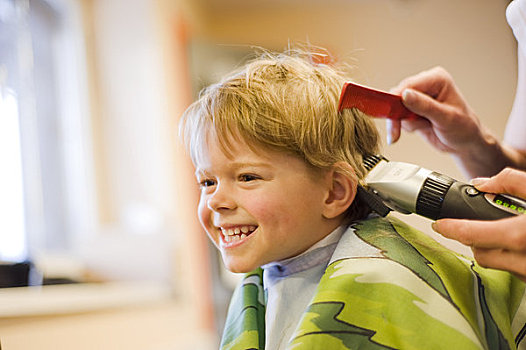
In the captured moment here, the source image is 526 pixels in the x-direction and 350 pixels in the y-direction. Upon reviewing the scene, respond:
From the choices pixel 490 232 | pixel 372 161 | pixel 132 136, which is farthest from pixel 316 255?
pixel 132 136

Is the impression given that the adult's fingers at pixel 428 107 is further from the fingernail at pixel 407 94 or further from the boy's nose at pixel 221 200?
the boy's nose at pixel 221 200

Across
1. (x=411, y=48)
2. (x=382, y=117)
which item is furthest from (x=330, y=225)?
(x=411, y=48)

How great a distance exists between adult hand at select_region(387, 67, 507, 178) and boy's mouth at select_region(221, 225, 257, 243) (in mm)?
266

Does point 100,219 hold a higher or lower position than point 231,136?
lower

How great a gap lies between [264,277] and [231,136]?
0.22m

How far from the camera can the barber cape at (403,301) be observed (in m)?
0.59

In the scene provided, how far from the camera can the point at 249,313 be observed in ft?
2.55

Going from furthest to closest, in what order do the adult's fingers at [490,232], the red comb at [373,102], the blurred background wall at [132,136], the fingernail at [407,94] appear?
the blurred background wall at [132,136]
the fingernail at [407,94]
the red comb at [373,102]
the adult's fingers at [490,232]

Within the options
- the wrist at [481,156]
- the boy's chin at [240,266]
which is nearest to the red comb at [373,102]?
the wrist at [481,156]

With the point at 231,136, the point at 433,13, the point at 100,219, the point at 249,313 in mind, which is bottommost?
the point at 100,219

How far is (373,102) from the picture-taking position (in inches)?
30.6

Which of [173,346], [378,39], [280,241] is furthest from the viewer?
[378,39]

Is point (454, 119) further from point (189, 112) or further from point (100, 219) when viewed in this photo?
point (100, 219)

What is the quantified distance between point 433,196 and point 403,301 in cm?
12
